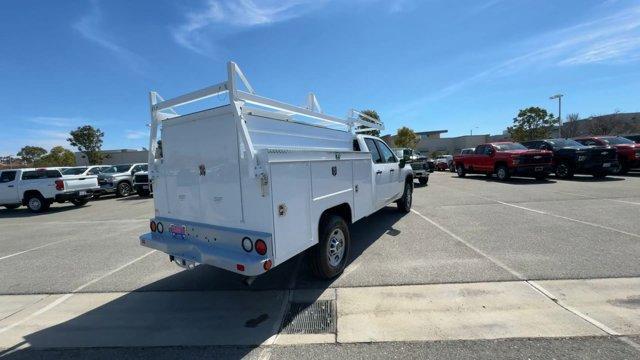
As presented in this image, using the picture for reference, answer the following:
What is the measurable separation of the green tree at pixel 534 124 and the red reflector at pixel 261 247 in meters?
55.0

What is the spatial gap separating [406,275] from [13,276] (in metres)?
6.54

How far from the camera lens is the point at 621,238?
19.6ft

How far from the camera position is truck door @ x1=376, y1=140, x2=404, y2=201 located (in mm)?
7277

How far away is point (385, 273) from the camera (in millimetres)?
4965

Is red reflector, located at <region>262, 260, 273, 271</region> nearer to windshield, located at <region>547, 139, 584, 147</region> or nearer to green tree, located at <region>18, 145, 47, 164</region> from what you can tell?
windshield, located at <region>547, 139, 584, 147</region>

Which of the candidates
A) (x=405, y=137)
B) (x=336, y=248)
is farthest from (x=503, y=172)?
(x=405, y=137)

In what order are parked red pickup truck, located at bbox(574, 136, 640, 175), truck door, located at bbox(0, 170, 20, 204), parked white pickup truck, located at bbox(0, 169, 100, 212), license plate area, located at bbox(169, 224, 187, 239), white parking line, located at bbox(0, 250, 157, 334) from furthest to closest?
parked red pickup truck, located at bbox(574, 136, 640, 175), truck door, located at bbox(0, 170, 20, 204), parked white pickup truck, located at bbox(0, 169, 100, 212), license plate area, located at bbox(169, 224, 187, 239), white parking line, located at bbox(0, 250, 157, 334)

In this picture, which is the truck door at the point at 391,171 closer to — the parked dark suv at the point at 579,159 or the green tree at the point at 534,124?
the parked dark suv at the point at 579,159

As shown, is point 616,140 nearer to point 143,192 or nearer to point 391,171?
point 391,171

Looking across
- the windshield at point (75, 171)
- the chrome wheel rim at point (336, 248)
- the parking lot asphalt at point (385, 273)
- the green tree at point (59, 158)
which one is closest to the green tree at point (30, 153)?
the green tree at point (59, 158)

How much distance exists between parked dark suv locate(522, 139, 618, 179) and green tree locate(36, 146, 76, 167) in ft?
204

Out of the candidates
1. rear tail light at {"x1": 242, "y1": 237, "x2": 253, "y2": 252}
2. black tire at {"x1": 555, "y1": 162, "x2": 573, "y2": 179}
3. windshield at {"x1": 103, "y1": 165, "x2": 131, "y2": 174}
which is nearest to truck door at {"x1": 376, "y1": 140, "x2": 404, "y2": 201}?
rear tail light at {"x1": 242, "y1": 237, "x2": 253, "y2": 252}

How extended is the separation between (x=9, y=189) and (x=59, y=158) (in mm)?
46881

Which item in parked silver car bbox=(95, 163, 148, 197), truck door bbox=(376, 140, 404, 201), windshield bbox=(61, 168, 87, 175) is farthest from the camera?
windshield bbox=(61, 168, 87, 175)
